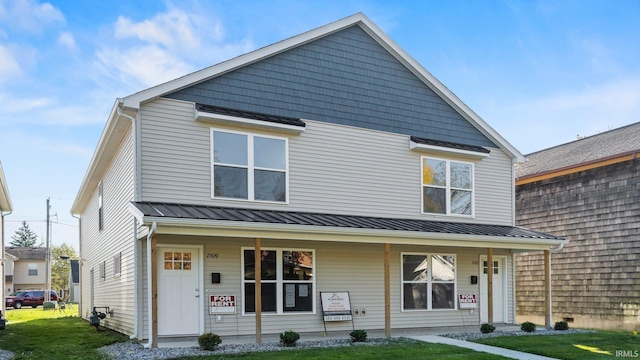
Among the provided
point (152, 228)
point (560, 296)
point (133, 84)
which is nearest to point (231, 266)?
point (152, 228)

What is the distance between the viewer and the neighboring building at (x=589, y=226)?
1581 centimetres

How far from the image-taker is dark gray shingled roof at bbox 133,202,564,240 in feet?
35.2

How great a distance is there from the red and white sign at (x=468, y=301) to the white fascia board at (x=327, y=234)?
1921 mm

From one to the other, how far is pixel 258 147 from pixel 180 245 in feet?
9.10

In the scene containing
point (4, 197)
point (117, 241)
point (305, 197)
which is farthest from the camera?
point (4, 197)

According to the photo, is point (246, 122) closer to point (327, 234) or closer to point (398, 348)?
point (327, 234)

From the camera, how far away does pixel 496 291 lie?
15992 millimetres

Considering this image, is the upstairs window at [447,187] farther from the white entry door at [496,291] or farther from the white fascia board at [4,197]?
the white fascia board at [4,197]

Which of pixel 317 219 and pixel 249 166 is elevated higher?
pixel 249 166

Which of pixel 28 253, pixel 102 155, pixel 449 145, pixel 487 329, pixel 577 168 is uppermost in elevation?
pixel 449 145

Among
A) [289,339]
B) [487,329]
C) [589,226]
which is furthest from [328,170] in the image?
[589,226]

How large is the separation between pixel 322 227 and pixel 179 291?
325 centimetres

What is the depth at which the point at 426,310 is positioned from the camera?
14.6 m

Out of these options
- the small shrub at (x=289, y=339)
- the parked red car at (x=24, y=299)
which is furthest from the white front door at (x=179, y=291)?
the parked red car at (x=24, y=299)
